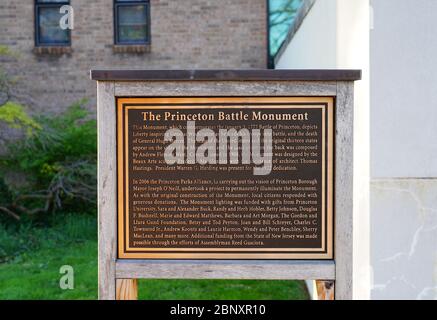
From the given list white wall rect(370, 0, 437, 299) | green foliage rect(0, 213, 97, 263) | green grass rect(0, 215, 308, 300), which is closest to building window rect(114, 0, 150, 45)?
green foliage rect(0, 213, 97, 263)

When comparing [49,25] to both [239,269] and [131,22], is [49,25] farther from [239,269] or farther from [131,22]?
[239,269]

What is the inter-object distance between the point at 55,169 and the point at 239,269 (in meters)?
6.90

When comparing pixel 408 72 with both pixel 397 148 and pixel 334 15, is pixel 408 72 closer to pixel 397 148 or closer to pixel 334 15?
pixel 397 148

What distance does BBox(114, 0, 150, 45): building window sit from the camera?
10.6 m

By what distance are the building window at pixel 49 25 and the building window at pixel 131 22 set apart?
1113mm

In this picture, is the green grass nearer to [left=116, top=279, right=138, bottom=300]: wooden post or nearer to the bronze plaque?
[left=116, top=279, right=138, bottom=300]: wooden post

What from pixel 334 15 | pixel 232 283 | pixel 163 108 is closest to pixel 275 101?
pixel 163 108

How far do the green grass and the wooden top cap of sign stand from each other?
10.4 feet

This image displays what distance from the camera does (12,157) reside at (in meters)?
9.73

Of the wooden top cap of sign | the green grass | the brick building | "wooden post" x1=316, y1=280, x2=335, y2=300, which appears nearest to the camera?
the wooden top cap of sign

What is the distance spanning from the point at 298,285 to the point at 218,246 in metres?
3.68

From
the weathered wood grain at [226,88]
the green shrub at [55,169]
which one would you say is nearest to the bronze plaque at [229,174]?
the weathered wood grain at [226,88]

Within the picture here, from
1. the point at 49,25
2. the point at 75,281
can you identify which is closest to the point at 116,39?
the point at 49,25

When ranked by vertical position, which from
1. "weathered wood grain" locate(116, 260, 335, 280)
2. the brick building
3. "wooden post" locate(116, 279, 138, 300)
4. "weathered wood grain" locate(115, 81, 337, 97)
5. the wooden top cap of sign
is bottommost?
"wooden post" locate(116, 279, 138, 300)
